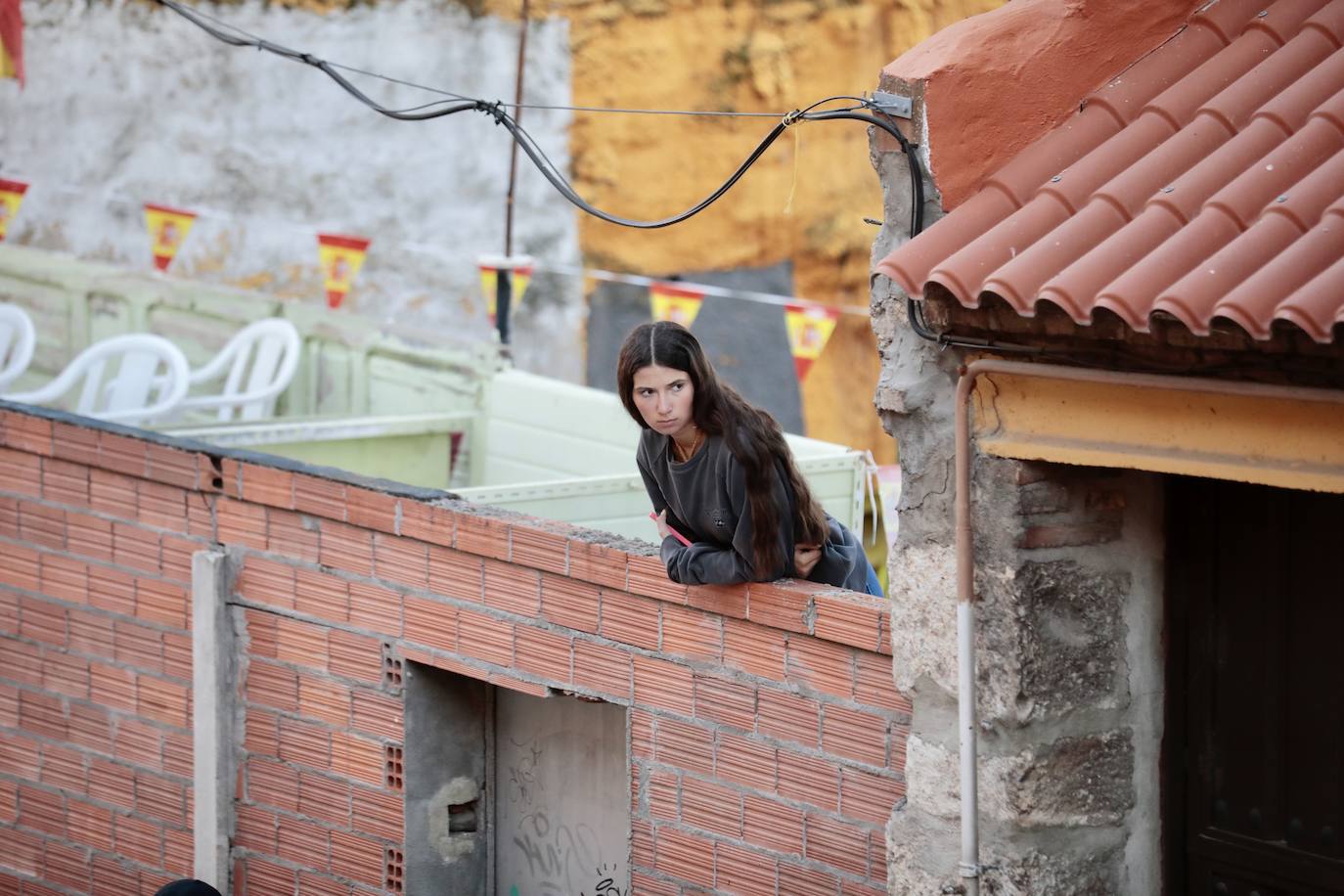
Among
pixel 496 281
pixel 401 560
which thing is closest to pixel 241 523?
pixel 401 560

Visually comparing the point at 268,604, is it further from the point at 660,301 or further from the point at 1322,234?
the point at 660,301

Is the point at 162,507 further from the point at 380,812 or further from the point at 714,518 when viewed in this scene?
the point at 714,518

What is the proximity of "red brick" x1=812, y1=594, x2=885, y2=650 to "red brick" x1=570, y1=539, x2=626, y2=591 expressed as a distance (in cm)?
67

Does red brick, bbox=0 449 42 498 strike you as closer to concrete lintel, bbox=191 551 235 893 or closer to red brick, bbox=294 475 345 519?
concrete lintel, bbox=191 551 235 893

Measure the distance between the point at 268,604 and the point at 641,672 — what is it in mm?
1583

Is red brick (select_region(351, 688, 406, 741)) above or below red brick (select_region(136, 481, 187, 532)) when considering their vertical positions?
below

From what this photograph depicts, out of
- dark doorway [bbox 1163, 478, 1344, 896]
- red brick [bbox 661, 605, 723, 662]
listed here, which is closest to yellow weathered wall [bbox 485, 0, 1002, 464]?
red brick [bbox 661, 605, 723, 662]

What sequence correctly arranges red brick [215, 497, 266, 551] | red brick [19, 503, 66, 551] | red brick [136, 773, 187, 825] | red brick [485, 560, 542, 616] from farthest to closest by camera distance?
red brick [19, 503, 66, 551] < red brick [136, 773, 187, 825] < red brick [215, 497, 266, 551] < red brick [485, 560, 542, 616]

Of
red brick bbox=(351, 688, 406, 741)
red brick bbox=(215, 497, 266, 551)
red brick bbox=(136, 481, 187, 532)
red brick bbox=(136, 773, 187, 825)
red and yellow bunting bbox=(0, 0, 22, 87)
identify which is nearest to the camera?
red brick bbox=(351, 688, 406, 741)

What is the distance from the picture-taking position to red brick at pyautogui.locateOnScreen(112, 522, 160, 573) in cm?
640

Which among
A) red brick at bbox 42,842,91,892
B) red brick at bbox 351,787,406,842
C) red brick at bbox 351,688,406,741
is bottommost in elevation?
red brick at bbox 42,842,91,892

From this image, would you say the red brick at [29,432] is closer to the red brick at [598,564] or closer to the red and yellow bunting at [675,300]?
the red brick at [598,564]

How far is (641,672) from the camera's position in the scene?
510 centimetres

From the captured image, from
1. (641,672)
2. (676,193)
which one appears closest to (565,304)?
(676,193)
